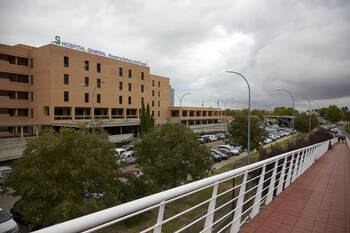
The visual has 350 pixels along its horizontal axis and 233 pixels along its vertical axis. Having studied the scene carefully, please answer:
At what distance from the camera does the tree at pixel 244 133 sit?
79.9 feet

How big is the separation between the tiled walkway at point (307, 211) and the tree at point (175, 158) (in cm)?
703

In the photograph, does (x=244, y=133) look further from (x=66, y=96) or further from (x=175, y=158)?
(x=66, y=96)

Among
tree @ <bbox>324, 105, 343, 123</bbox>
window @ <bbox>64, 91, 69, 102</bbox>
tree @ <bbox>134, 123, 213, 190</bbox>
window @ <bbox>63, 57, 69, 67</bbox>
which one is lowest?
tree @ <bbox>134, 123, 213, 190</bbox>

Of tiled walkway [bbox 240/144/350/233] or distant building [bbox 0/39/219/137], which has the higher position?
distant building [bbox 0/39/219/137]

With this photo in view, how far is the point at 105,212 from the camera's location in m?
1.44

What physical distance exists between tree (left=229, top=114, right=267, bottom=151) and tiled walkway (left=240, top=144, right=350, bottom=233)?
17.3 metres

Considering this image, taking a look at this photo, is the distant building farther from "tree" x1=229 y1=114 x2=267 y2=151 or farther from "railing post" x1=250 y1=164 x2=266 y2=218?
"railing post" x1=250 y1=164 x2=266 y2=218

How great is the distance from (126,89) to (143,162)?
91.7 feet

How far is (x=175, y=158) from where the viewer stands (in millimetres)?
13305

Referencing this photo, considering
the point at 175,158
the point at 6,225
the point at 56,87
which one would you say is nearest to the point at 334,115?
the point at 175,158

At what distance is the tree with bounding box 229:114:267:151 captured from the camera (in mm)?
24359

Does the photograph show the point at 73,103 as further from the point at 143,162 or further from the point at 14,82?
the point at 143,162

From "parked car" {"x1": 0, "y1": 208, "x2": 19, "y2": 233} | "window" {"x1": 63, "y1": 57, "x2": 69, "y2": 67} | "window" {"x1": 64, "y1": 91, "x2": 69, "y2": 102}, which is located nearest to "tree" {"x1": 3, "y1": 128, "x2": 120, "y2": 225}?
"parked car" {"x1": 0, "y1": 208, "x2": 19, "y2": 233}

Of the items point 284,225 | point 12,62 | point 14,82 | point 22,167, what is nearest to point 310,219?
point 284,225
